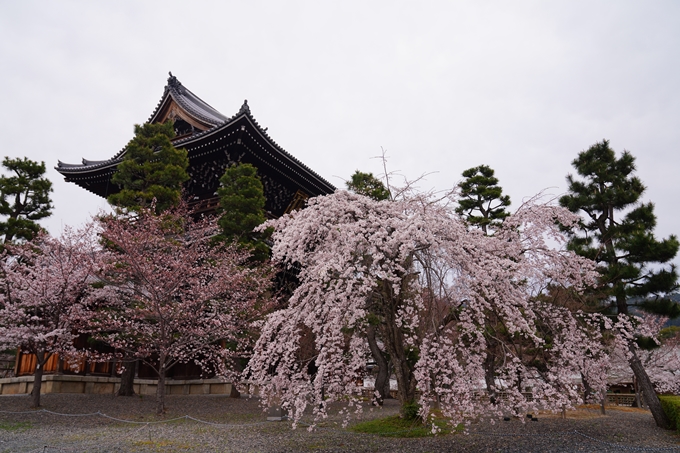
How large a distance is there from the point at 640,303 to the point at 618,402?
1872 cm

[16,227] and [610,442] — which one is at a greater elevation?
[16,227]

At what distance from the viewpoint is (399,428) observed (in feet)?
30.6

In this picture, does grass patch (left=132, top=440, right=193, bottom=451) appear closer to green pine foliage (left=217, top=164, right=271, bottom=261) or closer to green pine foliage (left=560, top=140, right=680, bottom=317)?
green pine foliage (left=217, top=164, right=271, bottom=261)

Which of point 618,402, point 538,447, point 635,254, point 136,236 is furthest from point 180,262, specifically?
point 618,402

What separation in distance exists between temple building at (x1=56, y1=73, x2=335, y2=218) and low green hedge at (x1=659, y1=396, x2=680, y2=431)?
1599 centimetres

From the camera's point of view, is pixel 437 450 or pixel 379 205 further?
pixel 379 205

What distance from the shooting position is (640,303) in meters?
12.2

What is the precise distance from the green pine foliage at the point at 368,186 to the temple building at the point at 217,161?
3.63 metres

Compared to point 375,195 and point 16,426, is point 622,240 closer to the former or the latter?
point 375,195

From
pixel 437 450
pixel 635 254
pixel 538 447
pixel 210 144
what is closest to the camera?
pixel 437 450

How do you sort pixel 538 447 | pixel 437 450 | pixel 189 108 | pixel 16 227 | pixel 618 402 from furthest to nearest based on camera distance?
pixel 618 402 → pixel 189 108 → pixel 16 227 → pixel 538 447 → pixel 437 450

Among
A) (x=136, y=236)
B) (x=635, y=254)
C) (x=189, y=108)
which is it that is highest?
(x=189, y=108)

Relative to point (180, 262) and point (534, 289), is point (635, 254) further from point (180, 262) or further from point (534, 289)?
point (180, 262)

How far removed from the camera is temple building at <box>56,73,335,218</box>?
18453 millimetres
